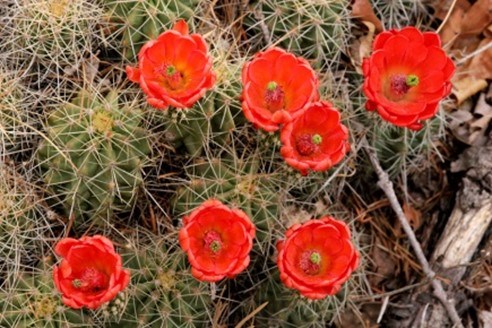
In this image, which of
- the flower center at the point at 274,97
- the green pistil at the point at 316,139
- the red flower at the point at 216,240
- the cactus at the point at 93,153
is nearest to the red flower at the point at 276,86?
the flower center at the point at 274,97

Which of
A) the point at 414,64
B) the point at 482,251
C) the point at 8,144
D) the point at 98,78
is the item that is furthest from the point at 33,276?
the point at 482,251

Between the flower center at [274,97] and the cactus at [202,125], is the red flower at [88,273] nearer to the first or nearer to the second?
the cactus at [202,125]

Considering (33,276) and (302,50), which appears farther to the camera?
(302,50)

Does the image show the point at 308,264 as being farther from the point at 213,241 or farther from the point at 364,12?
the point at 364,12

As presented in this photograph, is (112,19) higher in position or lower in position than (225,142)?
higher

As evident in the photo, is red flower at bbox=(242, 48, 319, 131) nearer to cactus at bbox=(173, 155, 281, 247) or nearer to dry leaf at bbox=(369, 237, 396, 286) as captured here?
cactus at bbox=(173, 155, 281, 247)

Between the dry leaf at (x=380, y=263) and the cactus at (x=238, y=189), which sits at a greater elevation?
the cactus at (x=238, y=189)

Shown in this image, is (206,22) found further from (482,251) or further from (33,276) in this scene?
(482,251)
